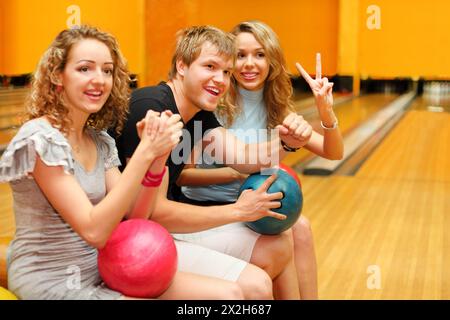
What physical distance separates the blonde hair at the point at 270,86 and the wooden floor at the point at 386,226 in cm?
70

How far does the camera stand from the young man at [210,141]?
145 centimetres

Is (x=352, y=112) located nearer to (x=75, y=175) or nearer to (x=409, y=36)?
(x=409, y=36)

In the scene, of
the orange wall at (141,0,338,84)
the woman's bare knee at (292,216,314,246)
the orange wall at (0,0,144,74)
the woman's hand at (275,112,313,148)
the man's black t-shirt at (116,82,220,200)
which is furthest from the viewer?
the orange wall at (141,0,338,84)

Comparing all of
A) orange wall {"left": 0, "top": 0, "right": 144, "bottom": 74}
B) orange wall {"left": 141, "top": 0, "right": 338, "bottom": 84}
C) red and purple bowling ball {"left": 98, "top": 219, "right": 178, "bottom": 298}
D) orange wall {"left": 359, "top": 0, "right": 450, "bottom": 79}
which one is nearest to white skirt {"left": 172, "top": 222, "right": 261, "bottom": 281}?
red and purple bowling ball {"left": 98, "top": 219, "right": 178, "bottom": 298}

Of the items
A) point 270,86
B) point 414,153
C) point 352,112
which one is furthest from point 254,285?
point 352,112

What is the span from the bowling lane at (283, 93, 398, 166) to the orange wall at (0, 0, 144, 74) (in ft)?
6.01

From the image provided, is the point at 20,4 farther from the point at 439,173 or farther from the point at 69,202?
the point at 69,202

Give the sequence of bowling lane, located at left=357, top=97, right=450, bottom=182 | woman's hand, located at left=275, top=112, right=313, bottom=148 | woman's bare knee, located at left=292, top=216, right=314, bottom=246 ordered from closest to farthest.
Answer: woman's hand, located at left=275, top=112, right=313, bottom=148, woman's bare knee, located at left=292, top=216, right=314, bottom=246, bowling lane, located at left=357, top=97, right=450, bottom=182

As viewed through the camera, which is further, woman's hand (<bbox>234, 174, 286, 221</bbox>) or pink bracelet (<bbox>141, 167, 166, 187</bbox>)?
woman's hand (<bbox>234, 174, 286, 221</bbox>)

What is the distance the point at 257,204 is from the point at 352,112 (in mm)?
6155

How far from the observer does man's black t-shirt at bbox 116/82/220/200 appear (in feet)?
4.66

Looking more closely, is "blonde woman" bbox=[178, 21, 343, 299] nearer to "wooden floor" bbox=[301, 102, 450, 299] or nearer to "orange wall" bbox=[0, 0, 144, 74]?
"wooden floor" bbox=[301, 102, 450, 299]

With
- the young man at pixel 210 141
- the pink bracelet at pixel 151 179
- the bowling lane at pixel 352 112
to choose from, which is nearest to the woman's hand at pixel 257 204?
the young man at pixel 210 141

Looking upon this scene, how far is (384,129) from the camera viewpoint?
6.14 meters
